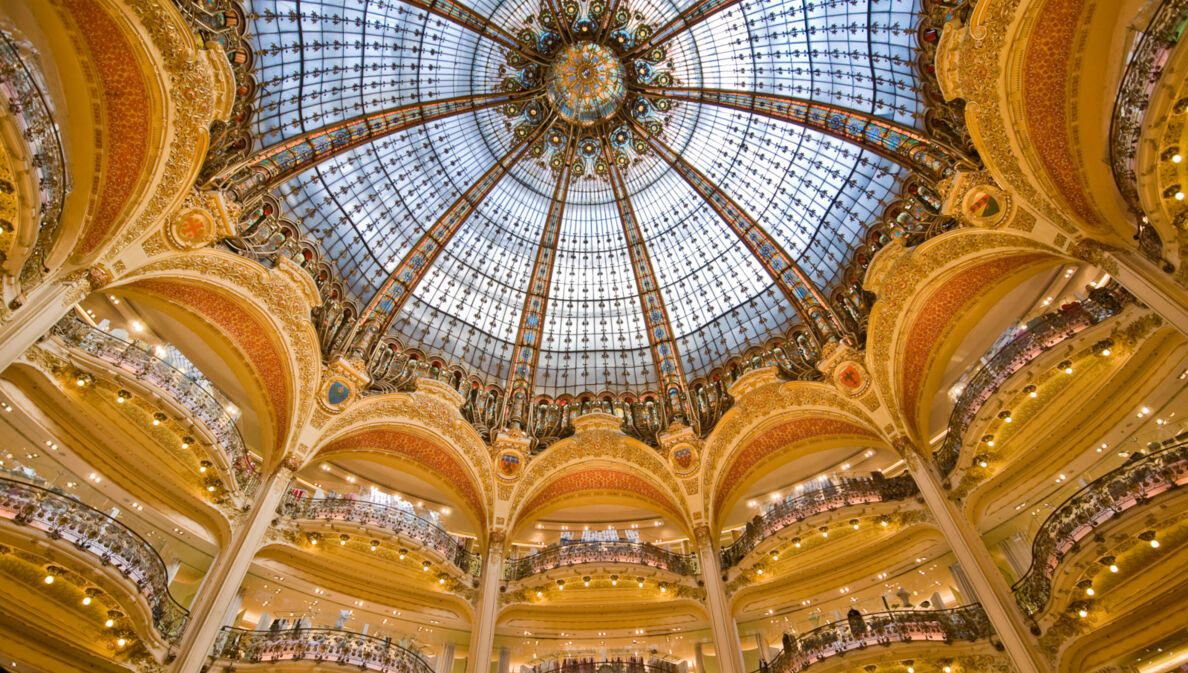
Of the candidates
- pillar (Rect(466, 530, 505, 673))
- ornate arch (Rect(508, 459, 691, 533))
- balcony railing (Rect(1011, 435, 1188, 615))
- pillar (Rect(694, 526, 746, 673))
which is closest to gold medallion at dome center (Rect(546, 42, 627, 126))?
ornate arch (Rect(508, 459, 691, 533))

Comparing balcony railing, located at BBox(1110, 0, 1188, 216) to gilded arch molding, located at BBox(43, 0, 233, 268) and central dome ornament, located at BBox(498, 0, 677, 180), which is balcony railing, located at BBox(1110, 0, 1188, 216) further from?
gilded arch molding, located at BBox(43, 0, 233, 268)

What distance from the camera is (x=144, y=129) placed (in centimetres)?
1493

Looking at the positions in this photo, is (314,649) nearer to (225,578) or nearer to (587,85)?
(225,578)

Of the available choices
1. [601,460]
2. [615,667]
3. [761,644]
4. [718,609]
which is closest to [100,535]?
[615,667]

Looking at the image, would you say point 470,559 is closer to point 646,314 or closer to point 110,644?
point 110,644

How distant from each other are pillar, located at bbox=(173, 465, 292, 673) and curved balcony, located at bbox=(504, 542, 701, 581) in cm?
793

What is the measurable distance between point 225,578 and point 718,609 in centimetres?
1423

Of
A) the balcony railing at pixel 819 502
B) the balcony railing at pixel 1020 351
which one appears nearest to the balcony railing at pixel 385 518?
the balcony railing at pixel 819 502

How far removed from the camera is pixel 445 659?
19969mm

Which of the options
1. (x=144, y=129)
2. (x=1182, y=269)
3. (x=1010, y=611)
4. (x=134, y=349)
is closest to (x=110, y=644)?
(x=134, y=349)

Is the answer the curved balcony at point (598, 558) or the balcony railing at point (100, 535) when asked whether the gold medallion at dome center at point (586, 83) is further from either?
the balcony railing at point (100, 535)

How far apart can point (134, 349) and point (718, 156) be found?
65.7ft

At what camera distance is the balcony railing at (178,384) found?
15.1 meters

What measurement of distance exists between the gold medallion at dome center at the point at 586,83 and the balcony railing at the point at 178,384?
15664mm
